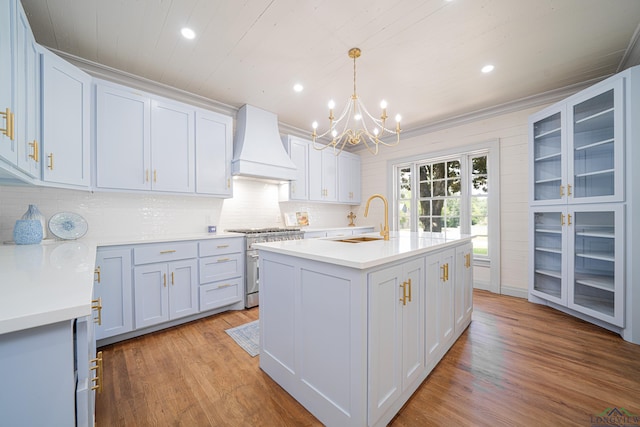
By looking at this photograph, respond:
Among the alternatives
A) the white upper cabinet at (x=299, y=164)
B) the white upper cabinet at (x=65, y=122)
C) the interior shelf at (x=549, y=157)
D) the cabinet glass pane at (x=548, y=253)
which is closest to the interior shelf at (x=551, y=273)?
the cabinet glass pane at (x=548, y=253)

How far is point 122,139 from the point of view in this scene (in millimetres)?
2572

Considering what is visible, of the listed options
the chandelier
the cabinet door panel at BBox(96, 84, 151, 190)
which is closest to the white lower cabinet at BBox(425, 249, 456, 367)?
the chandelier

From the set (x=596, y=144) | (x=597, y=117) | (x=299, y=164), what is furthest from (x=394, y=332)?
(x=299, y=164)

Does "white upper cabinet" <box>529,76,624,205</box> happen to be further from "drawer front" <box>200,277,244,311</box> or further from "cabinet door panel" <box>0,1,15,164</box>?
"cabinet door panel" <box>0,1,15,164</box>

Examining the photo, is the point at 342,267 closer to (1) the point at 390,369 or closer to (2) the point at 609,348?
(1) the point at 390,369

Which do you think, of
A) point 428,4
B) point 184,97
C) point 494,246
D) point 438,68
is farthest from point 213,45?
point 494,246

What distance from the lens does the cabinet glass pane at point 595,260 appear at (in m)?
2.53

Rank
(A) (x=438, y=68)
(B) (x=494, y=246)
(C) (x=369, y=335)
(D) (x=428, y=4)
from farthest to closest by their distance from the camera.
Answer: (B) (x=494, y=246) < (A) (x=438, y=68) < (D) (x=428, y=4) < (C) (x=369, y=335)

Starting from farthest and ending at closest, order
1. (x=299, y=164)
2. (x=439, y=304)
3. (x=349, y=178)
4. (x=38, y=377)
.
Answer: (x=349, y=178), (x=299, y=164), (x=439, y=304), (x=38, y=377)

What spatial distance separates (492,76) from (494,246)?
231 centimetres

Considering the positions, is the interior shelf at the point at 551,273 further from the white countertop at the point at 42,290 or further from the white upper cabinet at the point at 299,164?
the white countertop at the point at 42,290

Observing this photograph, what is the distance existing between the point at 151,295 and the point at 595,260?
4.68m

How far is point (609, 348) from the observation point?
7.16 ft

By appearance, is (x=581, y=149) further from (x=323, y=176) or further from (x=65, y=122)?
(x=65, y=122)
